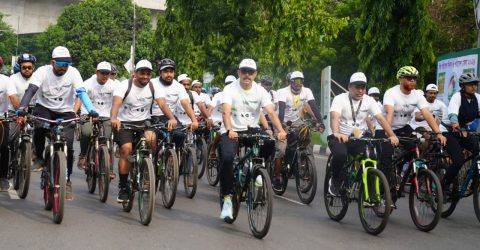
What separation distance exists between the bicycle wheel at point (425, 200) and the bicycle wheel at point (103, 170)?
12.3 feet

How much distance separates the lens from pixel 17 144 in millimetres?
10867

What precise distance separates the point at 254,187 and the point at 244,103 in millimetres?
1232

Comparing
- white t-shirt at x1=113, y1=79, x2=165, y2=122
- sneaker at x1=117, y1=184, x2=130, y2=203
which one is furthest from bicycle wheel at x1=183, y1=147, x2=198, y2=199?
sneaker at x1=117, y1=184, x2=130, y2=203

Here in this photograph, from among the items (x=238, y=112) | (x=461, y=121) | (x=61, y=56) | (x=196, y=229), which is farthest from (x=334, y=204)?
(x=61, y=56)

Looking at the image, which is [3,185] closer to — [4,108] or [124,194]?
[4,108]

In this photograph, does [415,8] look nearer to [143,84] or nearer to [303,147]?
[303,147]

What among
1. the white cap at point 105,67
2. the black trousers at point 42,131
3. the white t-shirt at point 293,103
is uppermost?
the white cap at point 105,67

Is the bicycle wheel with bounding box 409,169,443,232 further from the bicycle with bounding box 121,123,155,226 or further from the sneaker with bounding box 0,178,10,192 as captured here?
the sneaker with bounding box 0,178,10,192

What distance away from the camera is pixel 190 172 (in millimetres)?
11500

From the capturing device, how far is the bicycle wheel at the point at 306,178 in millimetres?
11312

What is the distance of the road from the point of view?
791 cm

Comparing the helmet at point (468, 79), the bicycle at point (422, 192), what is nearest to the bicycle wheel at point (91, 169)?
the bicycle at point (422, 192)

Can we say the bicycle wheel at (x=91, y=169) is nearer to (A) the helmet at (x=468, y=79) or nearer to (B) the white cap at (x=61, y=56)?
(B) the white cap at (x=61, y=56)

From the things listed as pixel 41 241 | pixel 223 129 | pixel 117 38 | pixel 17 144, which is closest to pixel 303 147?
pixel 223 129
